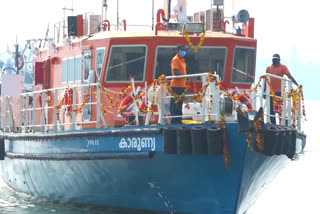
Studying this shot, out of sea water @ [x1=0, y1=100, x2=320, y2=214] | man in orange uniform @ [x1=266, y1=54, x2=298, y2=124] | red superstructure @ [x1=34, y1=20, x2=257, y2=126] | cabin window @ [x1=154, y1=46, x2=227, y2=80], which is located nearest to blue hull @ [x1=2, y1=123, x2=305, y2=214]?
sea water @ [x1=0, y1=100, x2=320, y2=214]

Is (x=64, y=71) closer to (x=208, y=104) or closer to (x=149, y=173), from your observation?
(x=149, y=173)

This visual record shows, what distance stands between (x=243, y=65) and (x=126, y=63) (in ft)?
7.12

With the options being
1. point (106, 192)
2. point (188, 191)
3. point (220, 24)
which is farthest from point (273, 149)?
point (220, 24)

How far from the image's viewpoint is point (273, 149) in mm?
12211

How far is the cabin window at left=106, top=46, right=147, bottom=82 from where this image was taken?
574 inches

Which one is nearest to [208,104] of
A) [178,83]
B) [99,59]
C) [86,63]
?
[178,83]

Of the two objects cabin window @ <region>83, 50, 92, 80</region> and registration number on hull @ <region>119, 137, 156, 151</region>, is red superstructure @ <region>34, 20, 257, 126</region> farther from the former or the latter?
registration number on hull @ <region>119, 137, 156, 151</region>

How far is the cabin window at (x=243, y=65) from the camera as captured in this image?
15.0 m

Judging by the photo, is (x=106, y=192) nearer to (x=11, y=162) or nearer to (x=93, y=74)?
(x=93, y=74)

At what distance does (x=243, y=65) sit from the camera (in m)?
15.1

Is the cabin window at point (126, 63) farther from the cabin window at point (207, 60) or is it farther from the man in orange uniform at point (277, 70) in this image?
the man in orange uniform at point (277, 70)

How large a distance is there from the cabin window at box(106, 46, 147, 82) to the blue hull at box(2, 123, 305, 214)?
1.36 m

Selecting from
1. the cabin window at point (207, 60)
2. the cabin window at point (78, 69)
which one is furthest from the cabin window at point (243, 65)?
the cabin window at point (78, 69)

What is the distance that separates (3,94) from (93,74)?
15.6 feet
